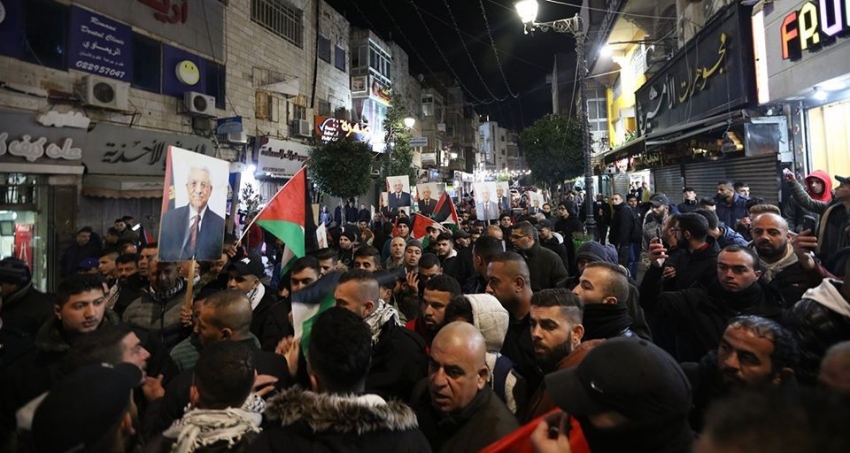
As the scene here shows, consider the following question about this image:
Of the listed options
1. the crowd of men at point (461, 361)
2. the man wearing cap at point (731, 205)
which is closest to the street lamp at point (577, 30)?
the man wearing cap at point (731, 205)

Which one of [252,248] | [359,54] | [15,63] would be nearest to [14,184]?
[15,63]

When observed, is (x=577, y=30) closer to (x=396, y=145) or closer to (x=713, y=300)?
(x=713, y=300)

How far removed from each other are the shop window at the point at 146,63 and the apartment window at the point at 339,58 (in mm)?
13173

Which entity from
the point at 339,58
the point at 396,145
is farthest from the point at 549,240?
the point at 396,145

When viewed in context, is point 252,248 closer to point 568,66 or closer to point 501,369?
point 501,369

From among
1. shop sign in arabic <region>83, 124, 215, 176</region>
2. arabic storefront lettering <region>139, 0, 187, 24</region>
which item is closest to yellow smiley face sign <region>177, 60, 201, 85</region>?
arabic storefront lettering <region>139, 0, 187, 24</region>

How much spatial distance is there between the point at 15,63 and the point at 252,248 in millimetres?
7569

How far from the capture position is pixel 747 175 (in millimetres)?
11195

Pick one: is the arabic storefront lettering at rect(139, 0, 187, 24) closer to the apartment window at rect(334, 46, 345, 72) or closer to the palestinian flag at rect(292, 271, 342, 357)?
the apartment window at rect(334, 46, 345, 72)

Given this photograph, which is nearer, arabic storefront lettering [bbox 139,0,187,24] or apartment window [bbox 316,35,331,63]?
arabic storefront lettering [bbox 139,0,187,24]

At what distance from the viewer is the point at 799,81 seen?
8828 mm

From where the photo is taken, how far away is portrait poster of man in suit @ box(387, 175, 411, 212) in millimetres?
15273

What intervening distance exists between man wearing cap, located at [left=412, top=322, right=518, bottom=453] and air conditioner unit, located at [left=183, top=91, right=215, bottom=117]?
51.1 ft

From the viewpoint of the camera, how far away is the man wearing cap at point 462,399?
2.37 meters
